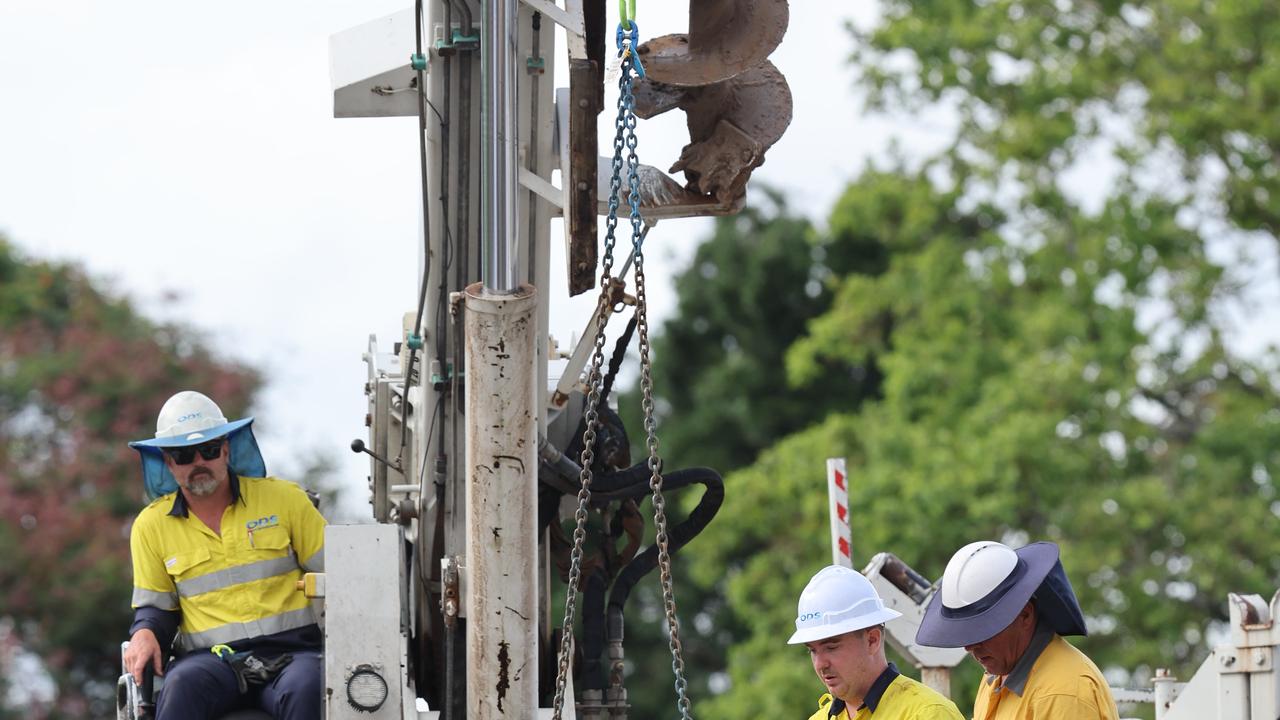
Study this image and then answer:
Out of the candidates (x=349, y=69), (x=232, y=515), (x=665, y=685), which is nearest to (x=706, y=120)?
(x=349, y=69)

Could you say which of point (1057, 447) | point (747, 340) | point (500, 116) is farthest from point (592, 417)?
point (747, 340)

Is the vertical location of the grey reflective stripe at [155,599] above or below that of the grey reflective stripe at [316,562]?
below

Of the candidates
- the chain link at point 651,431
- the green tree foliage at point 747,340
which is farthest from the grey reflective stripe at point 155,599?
the green tree foliage at point 747,340

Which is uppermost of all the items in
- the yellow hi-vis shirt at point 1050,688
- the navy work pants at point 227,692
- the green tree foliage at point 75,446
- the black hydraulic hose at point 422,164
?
the black hydraulic hose at point 422,164

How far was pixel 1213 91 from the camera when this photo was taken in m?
18.2

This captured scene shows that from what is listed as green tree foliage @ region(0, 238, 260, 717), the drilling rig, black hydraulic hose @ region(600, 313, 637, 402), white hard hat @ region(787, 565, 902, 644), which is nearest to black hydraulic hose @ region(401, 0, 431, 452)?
the drilling rig

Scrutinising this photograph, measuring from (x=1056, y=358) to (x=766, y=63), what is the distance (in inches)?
462

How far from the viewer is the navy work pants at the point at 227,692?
23.1 ft

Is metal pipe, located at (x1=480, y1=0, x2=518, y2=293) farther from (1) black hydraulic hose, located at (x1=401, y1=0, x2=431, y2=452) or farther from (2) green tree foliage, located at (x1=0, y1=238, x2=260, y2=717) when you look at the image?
(2) green tree foliage, located at (x1=0, y1=238, x2=260, y2=717)

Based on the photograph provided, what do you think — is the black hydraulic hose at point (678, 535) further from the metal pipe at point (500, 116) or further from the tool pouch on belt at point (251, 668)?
the metal pipe at point (500, 116)

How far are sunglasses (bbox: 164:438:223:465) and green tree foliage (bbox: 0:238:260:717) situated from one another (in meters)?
15.2

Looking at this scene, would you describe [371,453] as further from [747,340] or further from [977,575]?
[747,340]

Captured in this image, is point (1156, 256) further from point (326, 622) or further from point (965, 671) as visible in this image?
point (326, 622)

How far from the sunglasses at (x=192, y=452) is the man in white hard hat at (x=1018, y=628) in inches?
120
